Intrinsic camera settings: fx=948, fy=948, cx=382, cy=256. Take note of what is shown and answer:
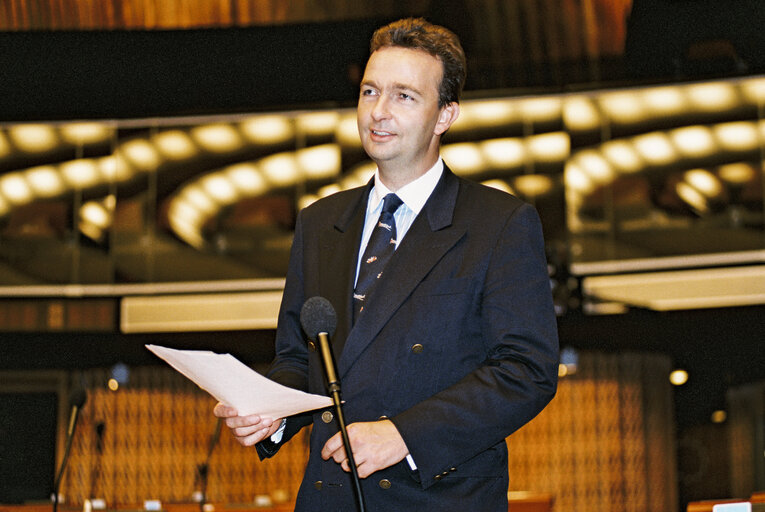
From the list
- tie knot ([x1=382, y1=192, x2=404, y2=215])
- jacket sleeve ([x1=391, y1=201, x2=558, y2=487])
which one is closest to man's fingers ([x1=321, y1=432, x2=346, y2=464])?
jacket sleeve ([x1=391, y1=201, x2=558, y2=487])

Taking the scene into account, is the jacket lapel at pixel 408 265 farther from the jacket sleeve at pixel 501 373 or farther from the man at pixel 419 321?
the jacket sleeve at pixel 501 373

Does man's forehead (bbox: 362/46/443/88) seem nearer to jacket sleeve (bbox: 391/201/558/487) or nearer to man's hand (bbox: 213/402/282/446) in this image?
jacket sleeve (bbox: 391/201/558/487)

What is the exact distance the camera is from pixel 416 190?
2.12m

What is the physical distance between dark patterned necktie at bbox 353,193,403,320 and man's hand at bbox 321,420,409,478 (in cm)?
30

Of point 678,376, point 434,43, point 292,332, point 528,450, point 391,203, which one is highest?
point 678,376

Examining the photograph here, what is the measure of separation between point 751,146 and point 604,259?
2182 mm

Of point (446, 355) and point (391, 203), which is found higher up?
point (391, 203)

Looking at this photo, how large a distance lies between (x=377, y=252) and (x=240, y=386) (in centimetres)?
48

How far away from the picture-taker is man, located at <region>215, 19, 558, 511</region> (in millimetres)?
1770

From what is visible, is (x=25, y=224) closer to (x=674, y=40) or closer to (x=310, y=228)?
(x=674, y=40)

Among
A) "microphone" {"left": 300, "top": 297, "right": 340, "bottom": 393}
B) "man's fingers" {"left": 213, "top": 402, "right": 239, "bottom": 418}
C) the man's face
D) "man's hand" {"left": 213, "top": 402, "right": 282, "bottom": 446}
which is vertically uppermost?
the man's face

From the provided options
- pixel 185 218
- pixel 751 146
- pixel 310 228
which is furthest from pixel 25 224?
pixel 310 228

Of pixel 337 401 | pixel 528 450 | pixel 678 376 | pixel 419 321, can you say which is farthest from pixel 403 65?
pixel 678 376

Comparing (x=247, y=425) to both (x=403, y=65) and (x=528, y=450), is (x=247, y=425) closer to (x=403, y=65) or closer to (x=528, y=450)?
(x=403, y=65)
